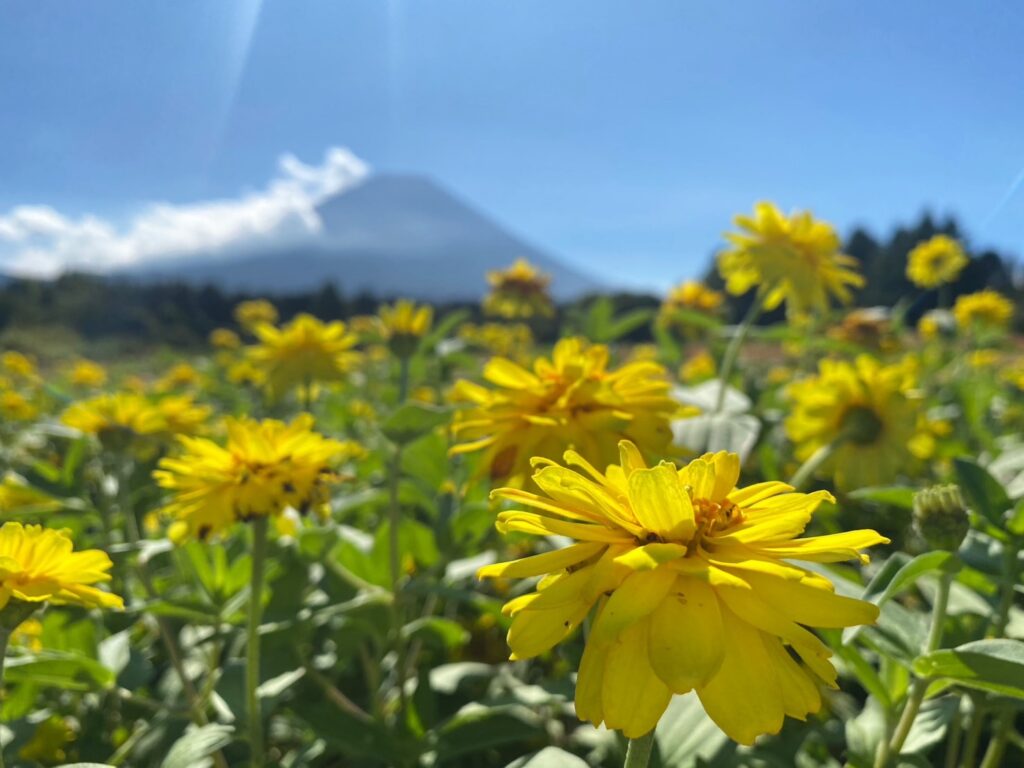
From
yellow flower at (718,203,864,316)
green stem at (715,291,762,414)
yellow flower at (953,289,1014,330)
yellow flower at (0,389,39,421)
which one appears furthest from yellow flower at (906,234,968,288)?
yellow flower at (0,389,39,421)

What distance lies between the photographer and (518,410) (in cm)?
103

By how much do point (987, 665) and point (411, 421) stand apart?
0.83 metres

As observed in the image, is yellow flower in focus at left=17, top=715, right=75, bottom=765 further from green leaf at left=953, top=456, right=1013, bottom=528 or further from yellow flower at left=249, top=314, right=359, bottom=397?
green leaf at left=953, top=456, right=1013, bottom=528

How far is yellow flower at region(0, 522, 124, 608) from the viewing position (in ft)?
2.55

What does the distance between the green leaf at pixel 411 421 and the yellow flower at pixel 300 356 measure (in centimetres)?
97

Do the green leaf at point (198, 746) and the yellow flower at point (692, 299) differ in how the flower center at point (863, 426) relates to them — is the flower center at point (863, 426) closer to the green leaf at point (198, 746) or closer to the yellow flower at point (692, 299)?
the green leaf at point (198, 746)

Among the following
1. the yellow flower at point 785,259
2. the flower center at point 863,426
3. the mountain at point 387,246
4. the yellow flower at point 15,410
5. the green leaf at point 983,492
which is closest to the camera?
the green leaf at point 983,492

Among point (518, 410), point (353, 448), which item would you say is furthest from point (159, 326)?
point (518, 410)

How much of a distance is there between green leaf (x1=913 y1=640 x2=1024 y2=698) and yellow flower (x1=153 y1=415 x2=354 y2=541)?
84 cm

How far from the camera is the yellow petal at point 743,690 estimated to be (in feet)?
1.73

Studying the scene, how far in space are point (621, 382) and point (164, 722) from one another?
3.19 feet

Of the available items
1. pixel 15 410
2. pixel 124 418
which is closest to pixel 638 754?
pixel 124 418

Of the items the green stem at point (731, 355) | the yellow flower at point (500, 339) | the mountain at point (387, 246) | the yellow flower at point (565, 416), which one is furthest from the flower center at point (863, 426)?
the mountain at point (387, 246)

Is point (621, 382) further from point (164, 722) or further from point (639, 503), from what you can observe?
point (164, 722)
